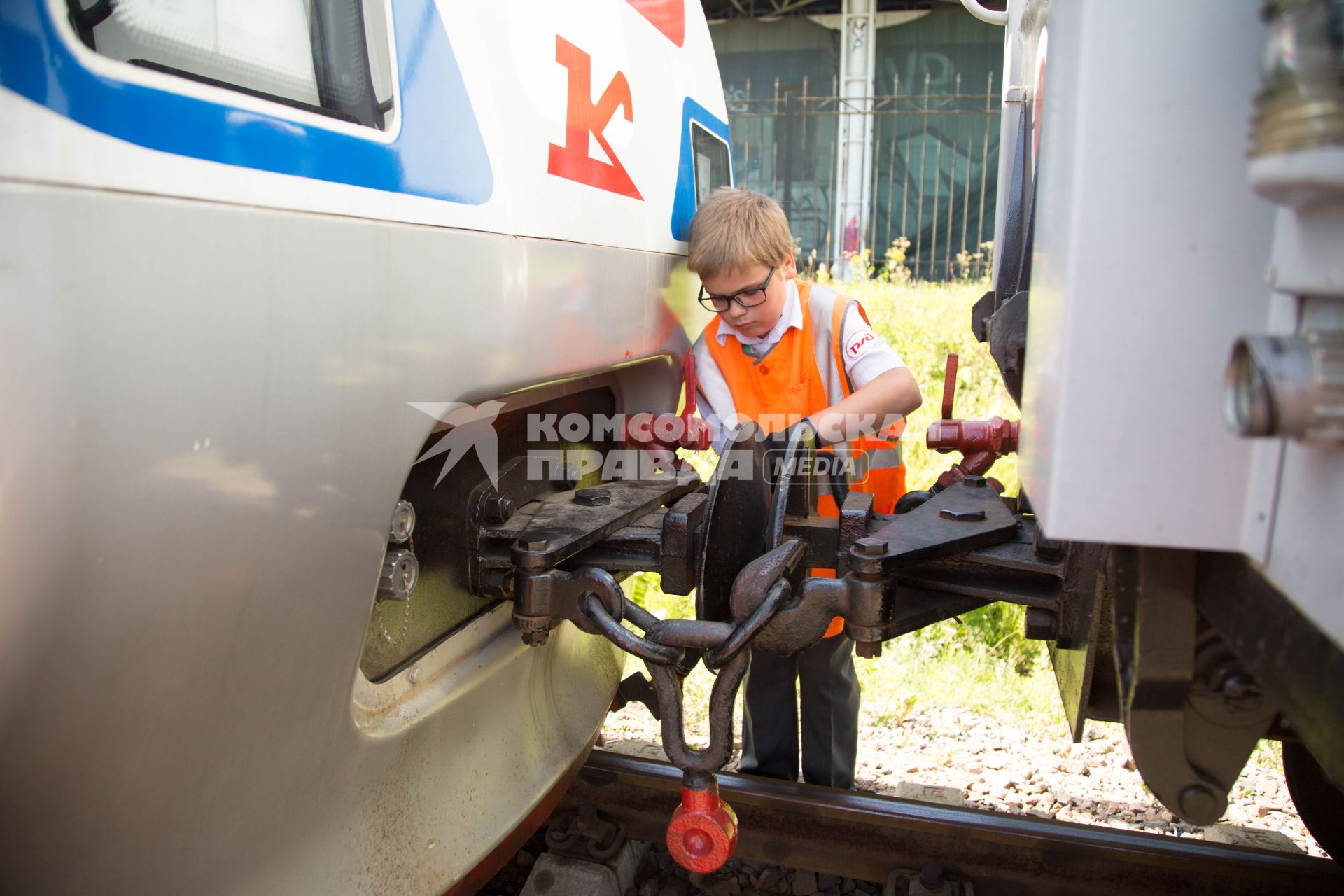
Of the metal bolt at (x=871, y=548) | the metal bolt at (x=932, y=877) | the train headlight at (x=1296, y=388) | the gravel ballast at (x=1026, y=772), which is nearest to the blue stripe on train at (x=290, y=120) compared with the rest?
the metal bolt at (x=871, y=548)

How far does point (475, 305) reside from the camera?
151 cm

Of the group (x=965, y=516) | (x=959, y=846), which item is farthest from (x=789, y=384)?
(x=959, y=846)

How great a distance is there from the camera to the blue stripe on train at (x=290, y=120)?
92 centimetres

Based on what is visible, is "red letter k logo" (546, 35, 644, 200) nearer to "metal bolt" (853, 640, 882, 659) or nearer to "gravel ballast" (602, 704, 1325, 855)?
"metal bolt" (853, 640, 882, 659)

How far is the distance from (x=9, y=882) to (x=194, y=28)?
102 cm

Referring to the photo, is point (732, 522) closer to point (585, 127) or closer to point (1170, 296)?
point (585, 127)

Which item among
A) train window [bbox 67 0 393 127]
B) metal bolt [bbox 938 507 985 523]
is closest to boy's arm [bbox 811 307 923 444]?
metal bolt [bbox 938 507 985 523]

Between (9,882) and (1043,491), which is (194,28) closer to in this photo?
(9,882)

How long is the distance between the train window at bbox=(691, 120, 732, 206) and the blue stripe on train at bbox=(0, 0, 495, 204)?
50.4 inches

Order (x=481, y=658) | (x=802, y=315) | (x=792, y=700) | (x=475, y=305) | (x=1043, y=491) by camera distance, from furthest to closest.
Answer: (x=792, y=700)
(x=802, y=315)
(x=481, y=658)
(x=475, y=305)
(x=1043, y=491)

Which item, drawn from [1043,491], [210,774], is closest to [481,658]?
Result: [210,774]

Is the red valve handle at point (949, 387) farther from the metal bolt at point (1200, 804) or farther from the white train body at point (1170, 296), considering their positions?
the white train body at point (1170, 296)

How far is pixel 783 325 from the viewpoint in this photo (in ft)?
8.36

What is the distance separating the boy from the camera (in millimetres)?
2383
